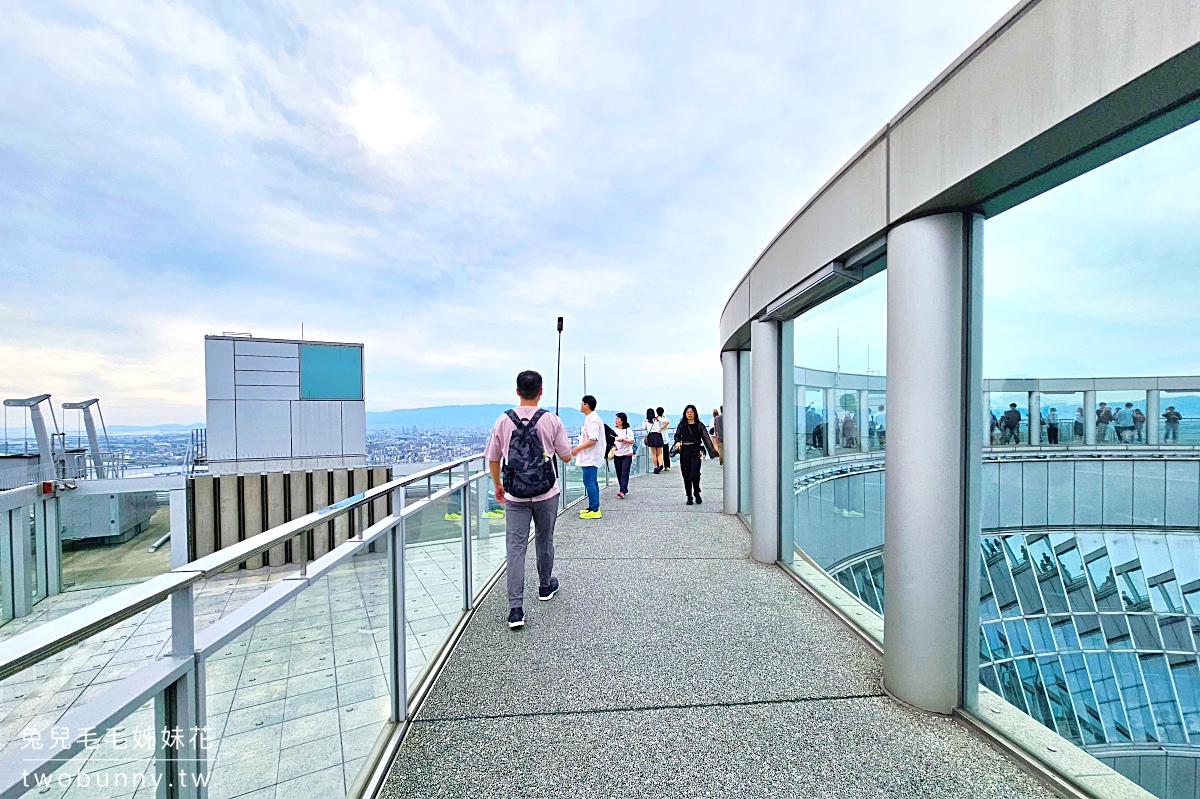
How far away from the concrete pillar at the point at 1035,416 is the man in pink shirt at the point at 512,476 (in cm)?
295

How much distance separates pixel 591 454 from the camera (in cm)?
842

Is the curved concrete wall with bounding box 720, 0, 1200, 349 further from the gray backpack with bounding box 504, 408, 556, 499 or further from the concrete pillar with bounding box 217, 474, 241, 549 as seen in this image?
the concrete pillar with bounding box 217, 474, 241, 549

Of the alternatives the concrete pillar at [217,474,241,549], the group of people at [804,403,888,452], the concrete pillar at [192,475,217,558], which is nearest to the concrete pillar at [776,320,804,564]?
the group of people at [804,403,888,452]

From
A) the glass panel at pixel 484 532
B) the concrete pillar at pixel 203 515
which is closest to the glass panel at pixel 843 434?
the glass panel at pixel 484 532

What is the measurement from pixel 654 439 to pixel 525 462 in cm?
1187

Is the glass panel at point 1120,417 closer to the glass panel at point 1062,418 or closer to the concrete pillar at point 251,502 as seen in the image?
the glass panel at point 1062,418

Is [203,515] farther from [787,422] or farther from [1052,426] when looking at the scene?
[1052,426]

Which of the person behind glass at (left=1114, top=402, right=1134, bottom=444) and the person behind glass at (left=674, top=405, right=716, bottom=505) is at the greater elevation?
the person behind glass at (left=1114, top=402, right=1134, bottom=444)

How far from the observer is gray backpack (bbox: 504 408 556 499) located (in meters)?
4.04

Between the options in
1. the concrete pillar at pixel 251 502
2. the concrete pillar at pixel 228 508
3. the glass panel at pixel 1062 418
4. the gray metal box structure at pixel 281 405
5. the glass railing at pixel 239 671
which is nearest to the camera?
the glass railing at pixel 239 671

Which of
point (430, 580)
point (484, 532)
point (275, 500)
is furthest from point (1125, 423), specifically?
point (275, 500)

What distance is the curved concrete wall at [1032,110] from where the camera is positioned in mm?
1772

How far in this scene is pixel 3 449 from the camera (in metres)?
13.9

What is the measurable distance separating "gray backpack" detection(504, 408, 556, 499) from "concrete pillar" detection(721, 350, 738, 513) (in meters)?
5.07
